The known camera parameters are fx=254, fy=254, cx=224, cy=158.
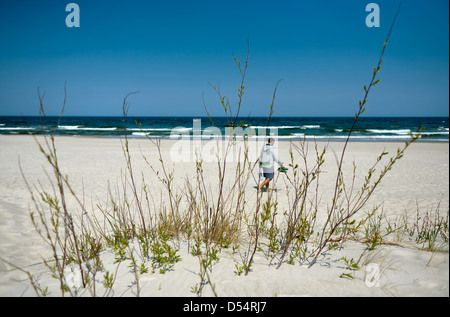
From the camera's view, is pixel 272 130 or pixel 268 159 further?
pixel 272 130

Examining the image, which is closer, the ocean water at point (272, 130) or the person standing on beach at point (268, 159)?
the person standing on beach at point (268, 159)

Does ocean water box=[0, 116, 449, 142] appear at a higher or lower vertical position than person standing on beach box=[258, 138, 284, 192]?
higher

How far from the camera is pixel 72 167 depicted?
9508mm

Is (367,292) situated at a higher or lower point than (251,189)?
higher

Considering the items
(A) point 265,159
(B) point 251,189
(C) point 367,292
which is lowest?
(B) point 251,189

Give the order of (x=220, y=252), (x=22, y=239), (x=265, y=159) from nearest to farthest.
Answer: (x=220, y=252)
(x=22, y=239)
(x=265, y=159)

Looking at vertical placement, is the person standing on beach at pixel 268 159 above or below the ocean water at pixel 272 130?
below

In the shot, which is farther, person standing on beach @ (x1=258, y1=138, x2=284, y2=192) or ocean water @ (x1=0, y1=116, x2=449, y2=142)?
ocean water @ (x1=0, y1=116, x2=449, y2=142)

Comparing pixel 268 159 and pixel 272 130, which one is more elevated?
pixel 272 130
